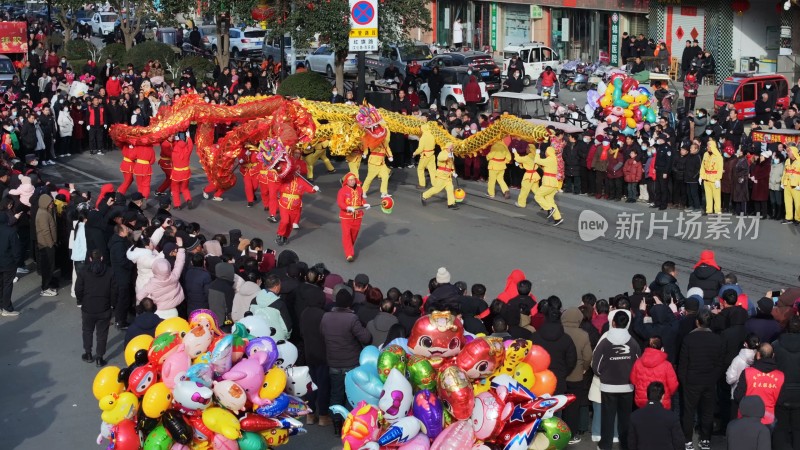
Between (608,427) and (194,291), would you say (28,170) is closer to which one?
(194,291)

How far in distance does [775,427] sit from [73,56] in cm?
3757

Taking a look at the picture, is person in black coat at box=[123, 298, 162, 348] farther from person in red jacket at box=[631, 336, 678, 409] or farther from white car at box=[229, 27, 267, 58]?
white car at box=[229, 27, 267, 58]

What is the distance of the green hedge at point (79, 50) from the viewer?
145 ft

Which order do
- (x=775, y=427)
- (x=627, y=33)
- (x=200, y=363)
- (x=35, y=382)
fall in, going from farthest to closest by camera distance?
(x=627, y=33)
(x=35, y=382)
(x=775, y=427)
(x=200, y=363)

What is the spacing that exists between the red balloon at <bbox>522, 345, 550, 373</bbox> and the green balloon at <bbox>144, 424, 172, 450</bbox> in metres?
3.26

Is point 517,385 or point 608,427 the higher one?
point 517,385

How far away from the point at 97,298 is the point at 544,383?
555cm

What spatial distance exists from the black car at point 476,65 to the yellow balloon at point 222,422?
82.5 ft

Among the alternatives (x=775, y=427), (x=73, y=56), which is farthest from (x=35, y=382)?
(x=73, y=56)

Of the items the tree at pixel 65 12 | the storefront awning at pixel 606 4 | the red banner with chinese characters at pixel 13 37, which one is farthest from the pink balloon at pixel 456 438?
the tree at pixel 65 12

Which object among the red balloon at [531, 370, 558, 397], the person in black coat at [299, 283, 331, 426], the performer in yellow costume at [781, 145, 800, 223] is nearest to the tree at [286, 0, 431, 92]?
the performer in yellow costume at [781, 145, 800, 223]

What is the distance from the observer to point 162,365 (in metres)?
9.92

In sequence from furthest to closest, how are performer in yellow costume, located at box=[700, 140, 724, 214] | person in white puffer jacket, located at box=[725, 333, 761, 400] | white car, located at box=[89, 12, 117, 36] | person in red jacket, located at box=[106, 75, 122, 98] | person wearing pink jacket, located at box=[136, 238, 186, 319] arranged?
1. white car, located at box=[89, 12, 117, 36]
2. person in red jacket, located at box=[106, 75, 122, 98]
3. performer in yellow costume, located at box=[700, 140, 724, 214]
4. person wearing pink jacket, located at box=[136, 238, 186, 319]
5. person in white puffer jacket, located at box=[725, 333, 761, 400]

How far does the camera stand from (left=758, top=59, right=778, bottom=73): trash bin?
115ft
